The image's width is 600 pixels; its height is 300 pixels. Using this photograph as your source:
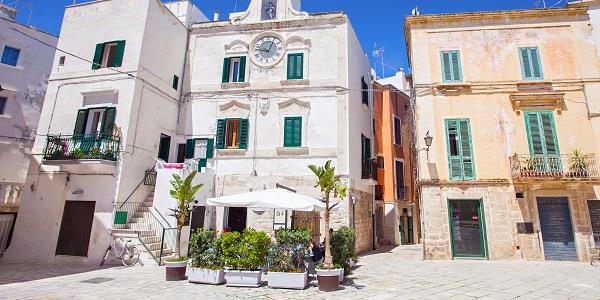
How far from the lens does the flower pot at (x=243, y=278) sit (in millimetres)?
9086

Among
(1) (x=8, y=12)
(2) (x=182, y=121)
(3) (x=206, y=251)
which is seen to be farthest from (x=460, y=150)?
(1) (x=8, y=12)

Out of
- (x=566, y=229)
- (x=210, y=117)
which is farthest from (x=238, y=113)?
(x=566, y=229)

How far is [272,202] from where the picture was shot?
32.6 ft

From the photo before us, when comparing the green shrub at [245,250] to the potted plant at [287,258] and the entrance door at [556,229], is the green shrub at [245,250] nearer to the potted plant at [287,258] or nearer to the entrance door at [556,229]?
the potted plant at [287,258]

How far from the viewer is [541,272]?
36.3 ft

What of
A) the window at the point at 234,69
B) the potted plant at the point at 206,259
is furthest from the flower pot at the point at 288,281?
the window at the point at 234,69

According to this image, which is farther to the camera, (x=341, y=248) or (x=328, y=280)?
(x=341, y=248)

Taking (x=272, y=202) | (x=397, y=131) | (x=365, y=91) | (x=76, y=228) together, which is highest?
(x=365, y=91)

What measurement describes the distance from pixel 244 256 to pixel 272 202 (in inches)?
69.1

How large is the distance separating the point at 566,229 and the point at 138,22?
21.6 m

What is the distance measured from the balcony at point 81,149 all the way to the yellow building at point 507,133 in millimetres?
13840

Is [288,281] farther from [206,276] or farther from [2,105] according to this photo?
[2,105]

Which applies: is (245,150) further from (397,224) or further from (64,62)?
(397,224)

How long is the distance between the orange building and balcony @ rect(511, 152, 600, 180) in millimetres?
8537
